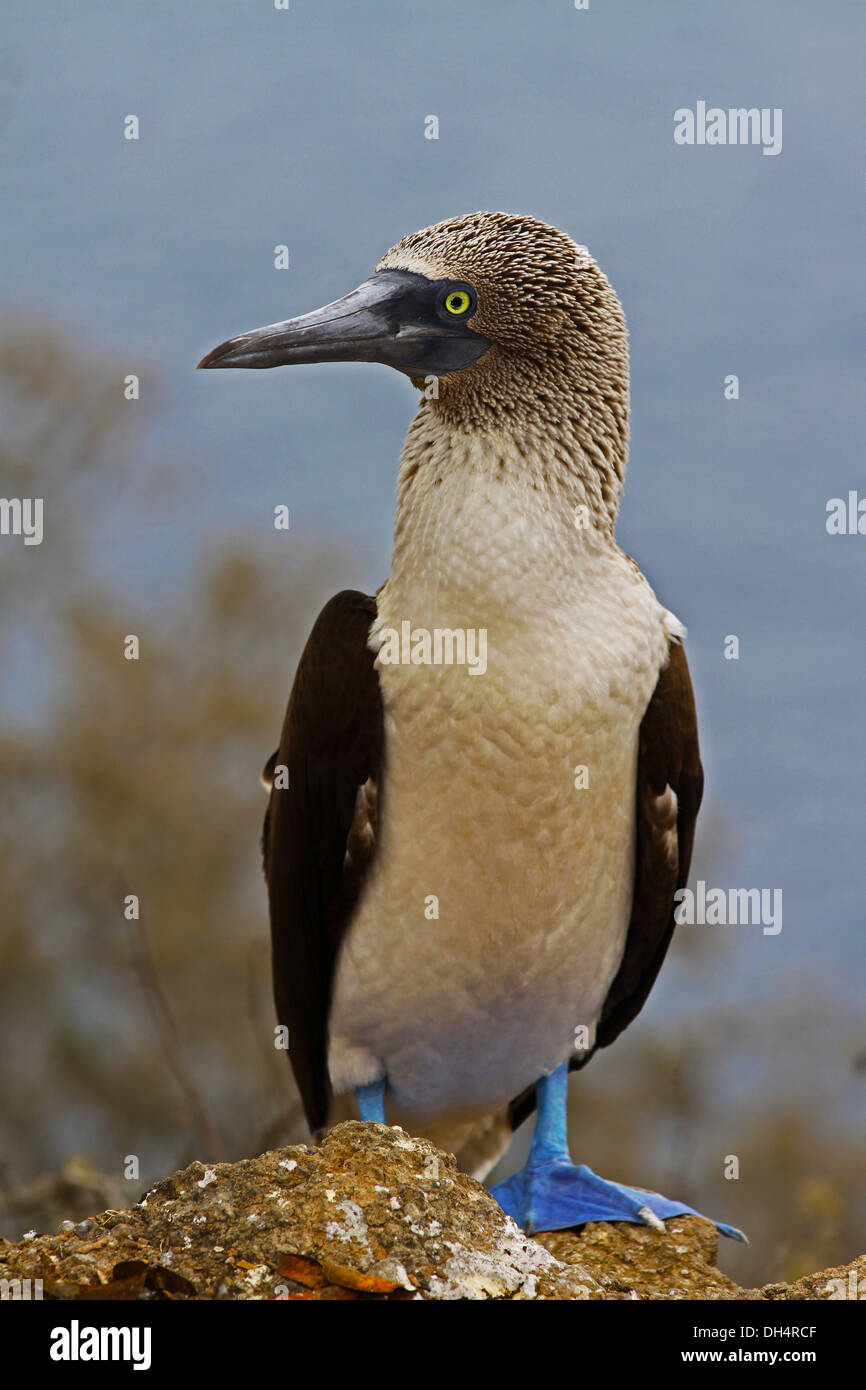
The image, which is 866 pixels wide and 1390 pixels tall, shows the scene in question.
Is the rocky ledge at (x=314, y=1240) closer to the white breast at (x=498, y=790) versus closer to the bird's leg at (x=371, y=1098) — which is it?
the white breast at (x=498, y=790)

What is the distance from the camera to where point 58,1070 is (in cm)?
1530

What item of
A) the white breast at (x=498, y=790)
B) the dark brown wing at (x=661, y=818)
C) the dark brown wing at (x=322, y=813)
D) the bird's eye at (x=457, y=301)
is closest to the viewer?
the white breast at (x=498, y=790)

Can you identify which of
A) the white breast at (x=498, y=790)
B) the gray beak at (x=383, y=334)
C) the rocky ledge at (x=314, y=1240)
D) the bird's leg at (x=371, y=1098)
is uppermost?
the gray beak at (x=383, y=334)

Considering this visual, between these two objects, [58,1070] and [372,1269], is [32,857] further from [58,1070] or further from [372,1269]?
[372,1269]

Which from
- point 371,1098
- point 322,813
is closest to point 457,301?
point 322,813

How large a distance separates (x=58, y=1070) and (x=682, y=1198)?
1019cm

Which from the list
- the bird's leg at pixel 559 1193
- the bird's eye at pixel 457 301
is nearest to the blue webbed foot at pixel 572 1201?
the bird's leg at pixel 559 1193

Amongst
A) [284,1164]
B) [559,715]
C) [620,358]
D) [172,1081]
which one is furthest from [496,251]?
[172,1081]

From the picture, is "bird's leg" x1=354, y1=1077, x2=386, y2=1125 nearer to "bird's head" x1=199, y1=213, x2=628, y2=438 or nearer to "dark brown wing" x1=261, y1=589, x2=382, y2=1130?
"dark brown wing" x1=261, y1=589, x2=382, y2=1130

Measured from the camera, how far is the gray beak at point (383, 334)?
4895 millimetres

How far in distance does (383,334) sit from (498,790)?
148cm

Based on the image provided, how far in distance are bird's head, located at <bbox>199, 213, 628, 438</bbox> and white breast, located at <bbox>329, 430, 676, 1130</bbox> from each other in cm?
30

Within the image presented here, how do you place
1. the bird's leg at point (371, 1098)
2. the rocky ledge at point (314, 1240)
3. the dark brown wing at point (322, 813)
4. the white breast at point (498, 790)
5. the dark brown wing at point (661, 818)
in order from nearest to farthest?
the rocky ledge at point (314, 1240) → the white breast at point (498, 790) → the dark brown wing at point (322, 813) → the dark brown wing at point (661, 818) → the bird's leg at point (371, 1098)

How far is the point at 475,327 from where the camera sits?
16.2ft
